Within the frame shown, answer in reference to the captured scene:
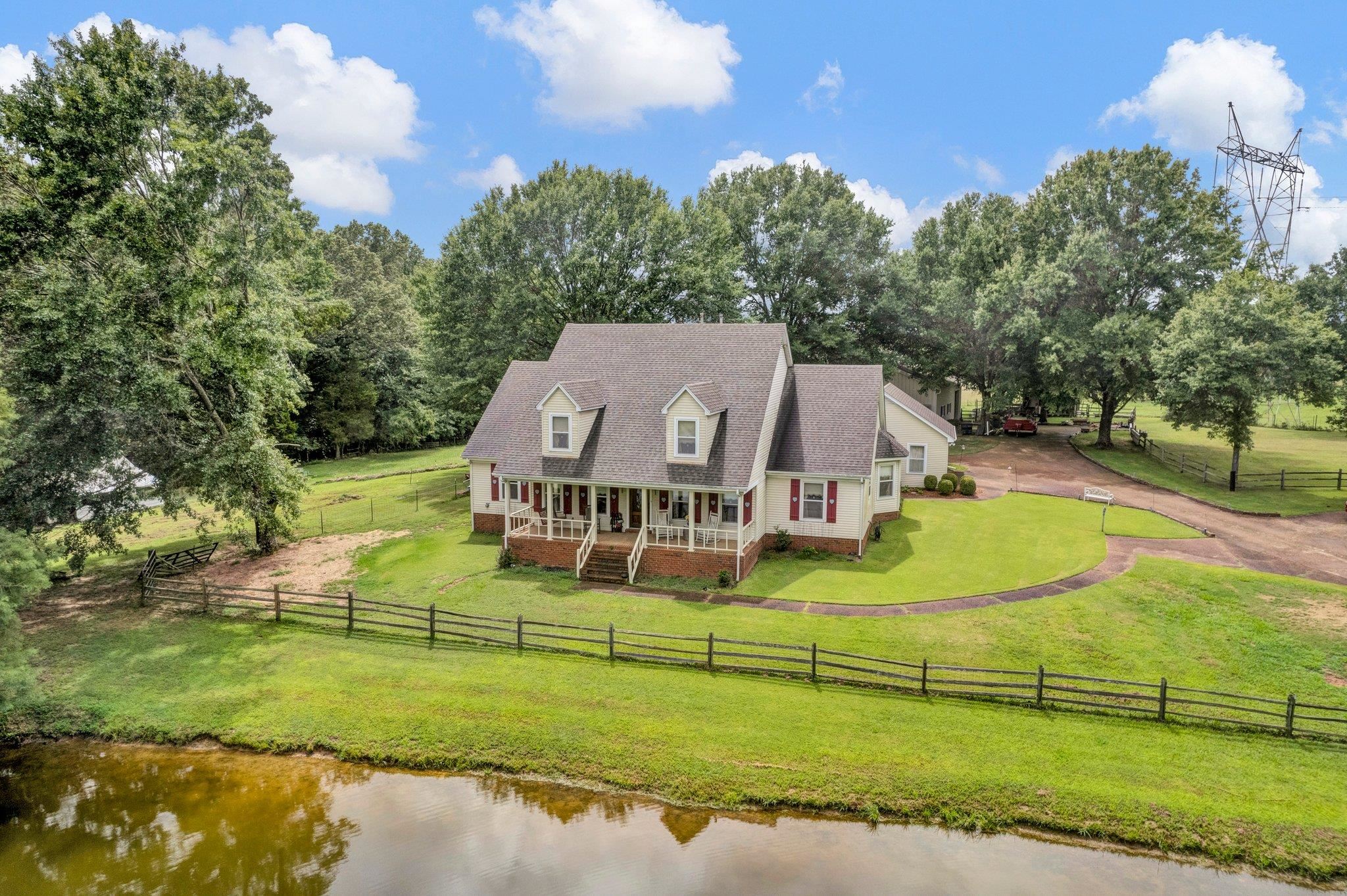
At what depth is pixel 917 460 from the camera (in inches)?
1414

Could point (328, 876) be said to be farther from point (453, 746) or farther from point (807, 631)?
point (807, 631)

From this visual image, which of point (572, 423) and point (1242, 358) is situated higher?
point (1242, 358)

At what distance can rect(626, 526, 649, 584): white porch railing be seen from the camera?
912 inches

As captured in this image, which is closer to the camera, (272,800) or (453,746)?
(272,800)

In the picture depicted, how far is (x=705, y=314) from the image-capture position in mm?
42688

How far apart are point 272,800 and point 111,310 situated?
53.3 feet

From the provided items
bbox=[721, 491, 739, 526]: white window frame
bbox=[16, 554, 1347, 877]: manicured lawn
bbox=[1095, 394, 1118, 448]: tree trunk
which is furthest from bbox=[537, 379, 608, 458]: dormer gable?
bbox=[1095, 394, 1118, 448]: tree trunk

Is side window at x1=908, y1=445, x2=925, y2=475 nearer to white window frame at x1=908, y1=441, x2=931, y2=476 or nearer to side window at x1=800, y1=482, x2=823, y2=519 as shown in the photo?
white window frame at x1=908, y1=441, x2=931, y2=476

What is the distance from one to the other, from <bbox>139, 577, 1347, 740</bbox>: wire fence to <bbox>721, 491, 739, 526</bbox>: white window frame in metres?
6.97

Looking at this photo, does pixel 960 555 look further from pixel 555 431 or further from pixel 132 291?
pixel 132 291

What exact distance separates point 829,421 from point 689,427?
6.28m

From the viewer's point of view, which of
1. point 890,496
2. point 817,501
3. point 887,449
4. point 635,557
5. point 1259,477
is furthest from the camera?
point 1259,477

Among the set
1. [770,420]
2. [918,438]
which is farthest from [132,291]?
[918,438]

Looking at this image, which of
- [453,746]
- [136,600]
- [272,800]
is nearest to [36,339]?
[136,600]
